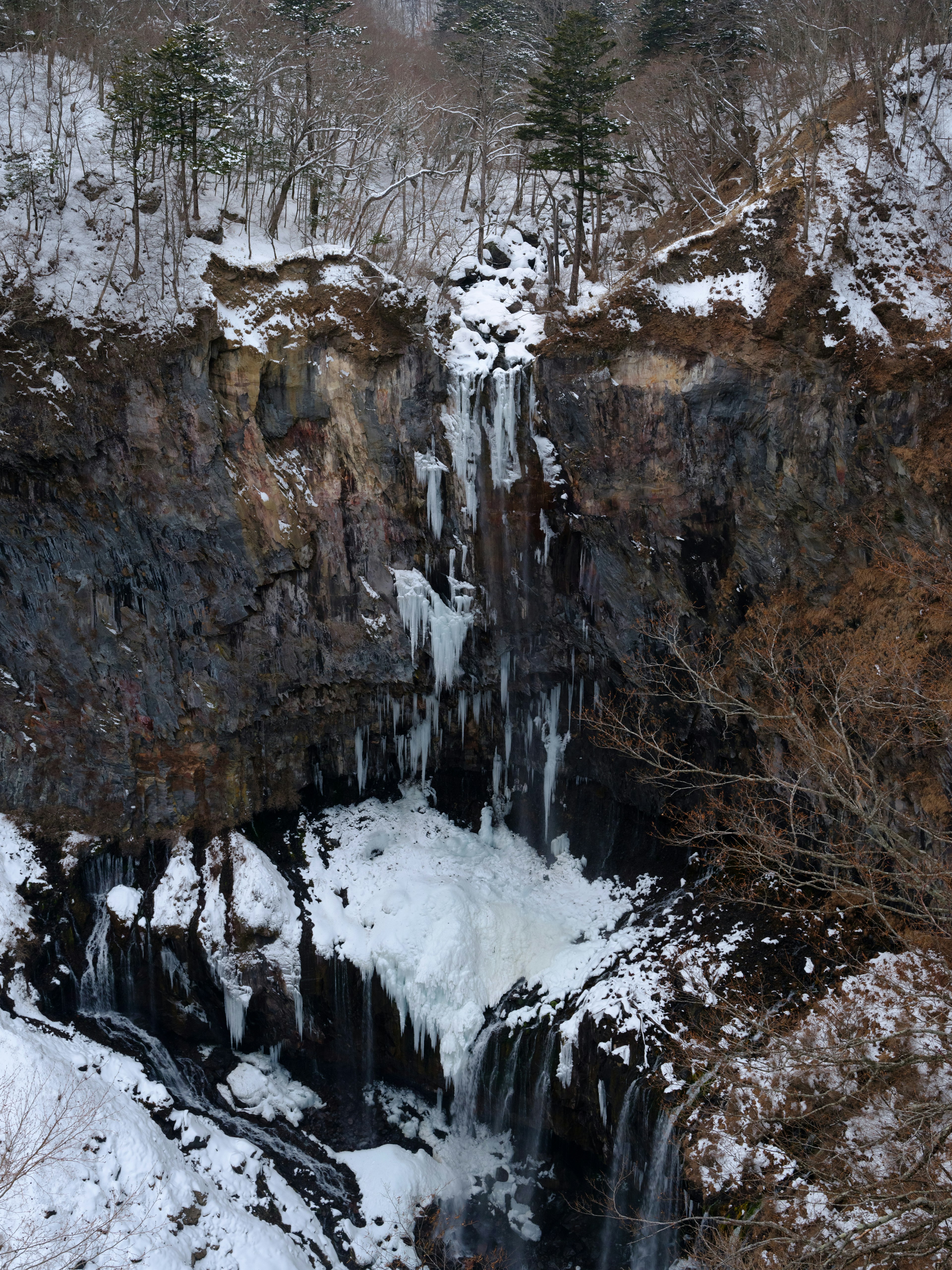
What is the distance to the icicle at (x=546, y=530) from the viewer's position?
16.2 meters

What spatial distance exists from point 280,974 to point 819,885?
9597 millimetres

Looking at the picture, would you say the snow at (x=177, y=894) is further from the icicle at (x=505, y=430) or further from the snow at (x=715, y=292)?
the snow at (x=715, y=292)

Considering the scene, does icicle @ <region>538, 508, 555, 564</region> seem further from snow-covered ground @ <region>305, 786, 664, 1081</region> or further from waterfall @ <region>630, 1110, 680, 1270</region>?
waterfall @ <region>630, 1110, 680, 1270</region>

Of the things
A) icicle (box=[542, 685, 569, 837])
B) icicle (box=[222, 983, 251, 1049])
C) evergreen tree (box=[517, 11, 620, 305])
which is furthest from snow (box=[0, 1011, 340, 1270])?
evergreen tree (box=[517, 11, 620, 305])

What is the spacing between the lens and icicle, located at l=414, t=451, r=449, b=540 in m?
16.0

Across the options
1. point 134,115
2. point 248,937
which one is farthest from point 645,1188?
point 134,115

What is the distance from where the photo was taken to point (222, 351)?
48.9 feet

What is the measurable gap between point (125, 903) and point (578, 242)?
53.6 ft

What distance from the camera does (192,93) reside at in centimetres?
1590

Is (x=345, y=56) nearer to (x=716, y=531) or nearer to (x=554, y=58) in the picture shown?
(x=554, y=58)

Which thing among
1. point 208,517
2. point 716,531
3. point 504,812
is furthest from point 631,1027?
point 208,517

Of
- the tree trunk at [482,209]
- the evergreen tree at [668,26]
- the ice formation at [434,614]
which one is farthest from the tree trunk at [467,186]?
the ice formation at [434,614]

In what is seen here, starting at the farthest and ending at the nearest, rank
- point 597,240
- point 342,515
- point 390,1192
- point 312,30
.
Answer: point 312,30
point 597,240
point 342,515
point 390,1192

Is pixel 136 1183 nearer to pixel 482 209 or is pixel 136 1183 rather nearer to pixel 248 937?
pixel 248 937
